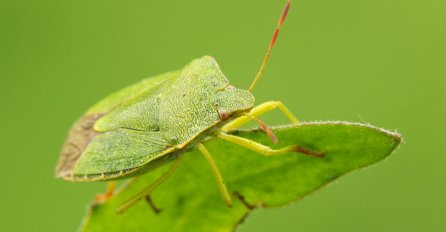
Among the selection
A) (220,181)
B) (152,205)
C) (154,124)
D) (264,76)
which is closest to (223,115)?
(154,124)

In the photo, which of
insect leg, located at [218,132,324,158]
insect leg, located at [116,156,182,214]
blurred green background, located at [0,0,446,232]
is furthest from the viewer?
blurred green background, located at [0,0,446,232]

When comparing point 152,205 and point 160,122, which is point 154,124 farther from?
point 152,205

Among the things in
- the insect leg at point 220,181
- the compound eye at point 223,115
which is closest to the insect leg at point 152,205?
the insect leg at point 220,181

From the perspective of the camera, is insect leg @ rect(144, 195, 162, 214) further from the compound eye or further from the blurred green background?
the blurred green background

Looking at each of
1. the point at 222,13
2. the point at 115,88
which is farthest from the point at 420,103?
the point at 115,88

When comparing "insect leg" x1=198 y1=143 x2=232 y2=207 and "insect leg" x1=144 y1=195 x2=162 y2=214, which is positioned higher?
"insect leg" x1=198 y1=143 x2=232 y2=207

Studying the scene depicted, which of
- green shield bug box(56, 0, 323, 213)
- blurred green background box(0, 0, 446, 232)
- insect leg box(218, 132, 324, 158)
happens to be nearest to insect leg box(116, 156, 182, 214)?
green shield bug box(56, 0, 323, 213)

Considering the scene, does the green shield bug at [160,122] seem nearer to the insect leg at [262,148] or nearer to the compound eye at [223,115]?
the compound eye at [223,115]
